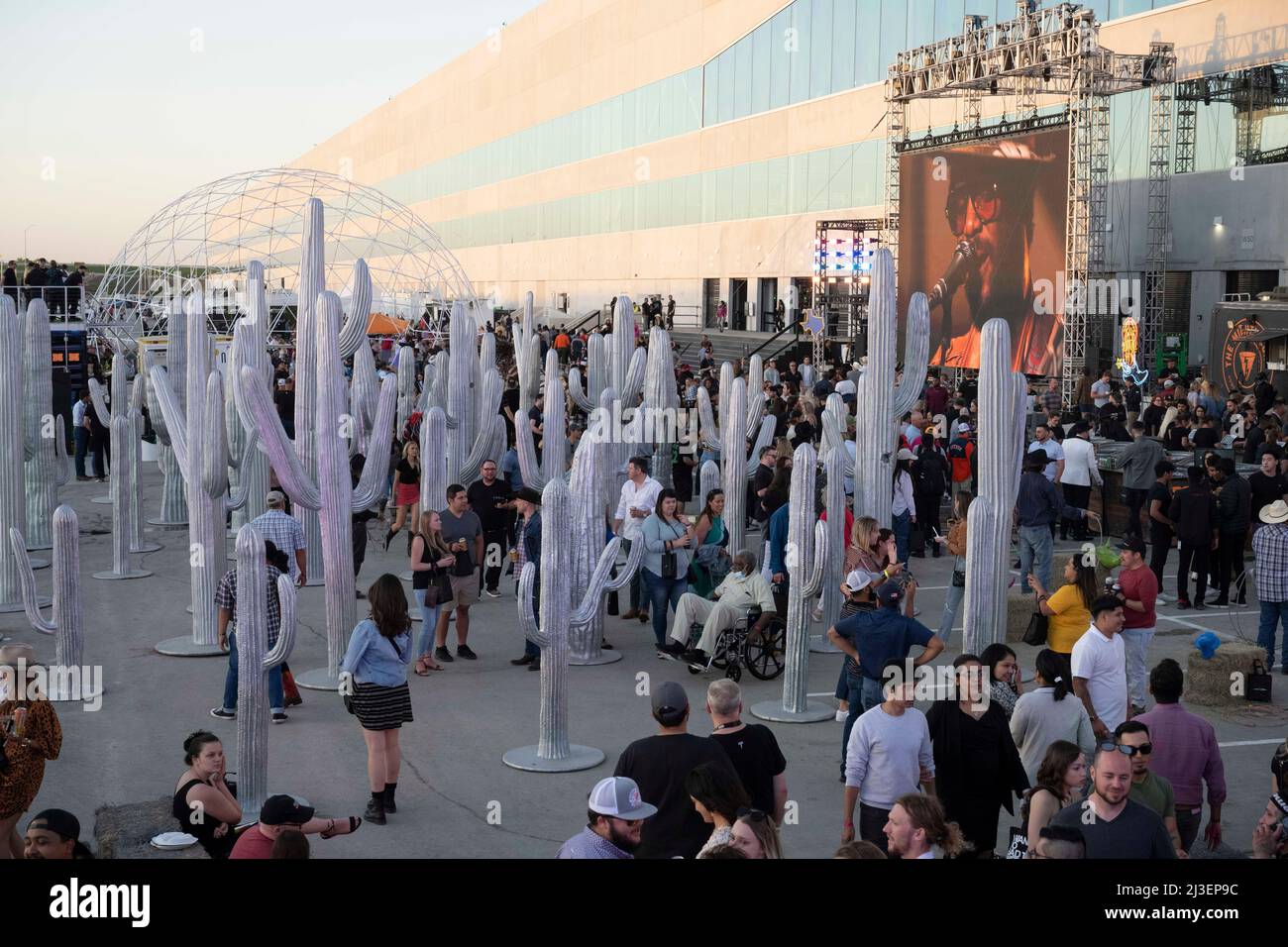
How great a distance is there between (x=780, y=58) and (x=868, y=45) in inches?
194

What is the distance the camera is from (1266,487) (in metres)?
13.2

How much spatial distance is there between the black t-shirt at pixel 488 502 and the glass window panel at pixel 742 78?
30196 mm

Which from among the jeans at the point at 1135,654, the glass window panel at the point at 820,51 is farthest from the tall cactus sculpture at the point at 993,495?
the glass window panel at the point at 820,51

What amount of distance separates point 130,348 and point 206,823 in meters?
26.6

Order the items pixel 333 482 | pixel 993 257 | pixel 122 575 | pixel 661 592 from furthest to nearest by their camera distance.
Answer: pixel 993 257 < pixel 122 575 < pixel 661 592 < pixel 333 482

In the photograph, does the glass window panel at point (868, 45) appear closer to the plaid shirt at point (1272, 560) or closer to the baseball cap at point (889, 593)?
the plaid shirt at point (1272, 560)

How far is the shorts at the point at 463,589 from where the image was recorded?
11047mm

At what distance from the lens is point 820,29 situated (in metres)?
36.9

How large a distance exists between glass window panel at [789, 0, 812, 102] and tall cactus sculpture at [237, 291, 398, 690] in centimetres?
2996

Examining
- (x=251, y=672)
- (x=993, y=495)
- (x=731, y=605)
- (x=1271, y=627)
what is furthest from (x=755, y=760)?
(x=1271, y=627)

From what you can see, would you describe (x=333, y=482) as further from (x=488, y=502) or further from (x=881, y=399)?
(x=881, y=399)

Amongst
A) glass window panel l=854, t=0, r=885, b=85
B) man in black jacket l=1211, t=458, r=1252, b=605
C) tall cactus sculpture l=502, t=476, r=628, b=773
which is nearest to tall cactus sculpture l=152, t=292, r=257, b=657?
tall cactus sculpture l=502, t=476, r=628, b=773

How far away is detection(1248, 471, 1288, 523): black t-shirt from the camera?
43.0 feet
